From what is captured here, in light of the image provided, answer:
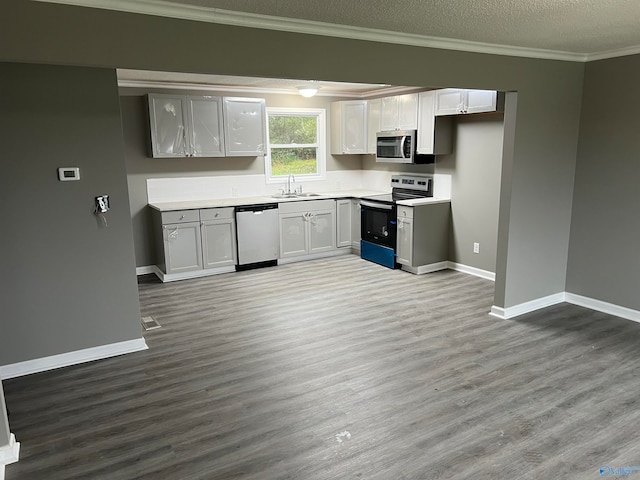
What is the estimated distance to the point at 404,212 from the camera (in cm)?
581

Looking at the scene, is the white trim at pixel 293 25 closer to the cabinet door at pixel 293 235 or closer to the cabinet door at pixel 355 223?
the cabinet door at pixel 355 223

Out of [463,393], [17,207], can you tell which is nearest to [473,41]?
[463,393]

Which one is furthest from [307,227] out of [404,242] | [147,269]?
[147,269]

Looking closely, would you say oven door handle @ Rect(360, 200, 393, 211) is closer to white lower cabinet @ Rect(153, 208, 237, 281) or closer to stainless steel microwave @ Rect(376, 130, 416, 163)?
stainless steel microwave @ Rect(376, 130, 416, 163)

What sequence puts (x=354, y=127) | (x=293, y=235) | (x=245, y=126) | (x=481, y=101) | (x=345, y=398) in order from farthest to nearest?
(x=354, y=127)
(x=293, y=235)
(x=245, y=126)
(x=481, y=101)
(x=345, y=398)

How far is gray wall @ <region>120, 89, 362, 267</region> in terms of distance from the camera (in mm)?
5684

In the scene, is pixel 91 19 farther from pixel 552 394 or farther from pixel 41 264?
pixel 552 394

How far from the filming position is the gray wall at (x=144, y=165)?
568cm

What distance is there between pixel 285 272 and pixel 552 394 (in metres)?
3.66

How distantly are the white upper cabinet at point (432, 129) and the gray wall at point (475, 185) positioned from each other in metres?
0.11

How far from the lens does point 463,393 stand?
10.1 ft

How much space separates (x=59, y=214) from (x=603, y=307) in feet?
A: 15.9

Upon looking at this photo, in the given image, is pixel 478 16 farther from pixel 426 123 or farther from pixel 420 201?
pixel 420 201

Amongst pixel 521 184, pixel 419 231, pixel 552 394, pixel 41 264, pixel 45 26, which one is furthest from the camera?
pixel 419 231
